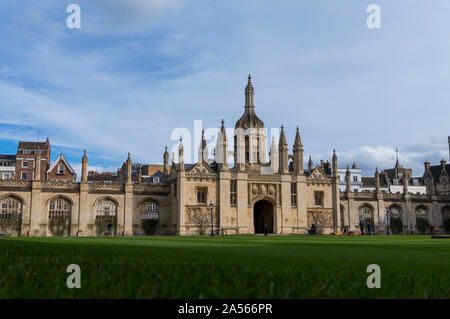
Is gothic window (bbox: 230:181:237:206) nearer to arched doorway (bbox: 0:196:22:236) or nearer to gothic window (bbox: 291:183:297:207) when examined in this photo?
gothic window (bbox: 291:183:297:207)

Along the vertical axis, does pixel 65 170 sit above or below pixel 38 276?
above

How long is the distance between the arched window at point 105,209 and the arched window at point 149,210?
9.67ft

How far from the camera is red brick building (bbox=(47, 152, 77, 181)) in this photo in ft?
231

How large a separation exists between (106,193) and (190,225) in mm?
9982

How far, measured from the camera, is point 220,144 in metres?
51.7

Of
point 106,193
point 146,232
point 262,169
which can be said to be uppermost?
point 262,169

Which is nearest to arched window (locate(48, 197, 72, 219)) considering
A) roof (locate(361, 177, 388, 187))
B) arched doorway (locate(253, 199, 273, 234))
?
arched doorway (locate(253, 199, 273, 234))

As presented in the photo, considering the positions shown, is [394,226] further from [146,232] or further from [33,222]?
[33,222]

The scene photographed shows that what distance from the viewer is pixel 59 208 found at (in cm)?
4859

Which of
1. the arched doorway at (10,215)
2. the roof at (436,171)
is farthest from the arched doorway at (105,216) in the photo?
the roof at (436,171)

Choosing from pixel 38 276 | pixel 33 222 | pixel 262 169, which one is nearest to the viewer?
pixel 38 276

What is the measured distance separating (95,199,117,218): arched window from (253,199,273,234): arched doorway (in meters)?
17.4

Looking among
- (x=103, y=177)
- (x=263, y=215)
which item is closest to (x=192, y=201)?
(x=263, y=215)
